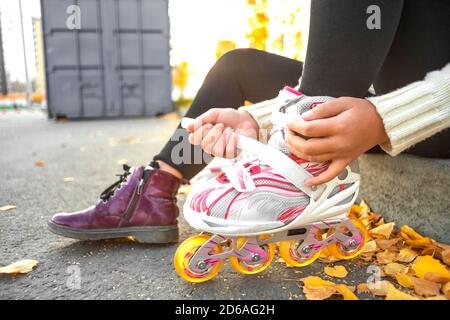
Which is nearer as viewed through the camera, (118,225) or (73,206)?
(118,225)

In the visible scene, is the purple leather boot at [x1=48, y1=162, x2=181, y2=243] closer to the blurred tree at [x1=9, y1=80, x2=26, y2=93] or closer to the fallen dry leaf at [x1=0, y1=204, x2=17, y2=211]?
the fallen dry leaf at [x1=0, y1=204, x2=17, y2=211]

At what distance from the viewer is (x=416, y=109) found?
2.43ft

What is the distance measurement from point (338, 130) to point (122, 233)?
2.18 feet

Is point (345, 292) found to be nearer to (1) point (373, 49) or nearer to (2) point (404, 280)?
(2) point (404, 280)

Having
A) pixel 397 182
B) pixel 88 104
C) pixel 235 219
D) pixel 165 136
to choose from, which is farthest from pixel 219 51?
pixel 235 219

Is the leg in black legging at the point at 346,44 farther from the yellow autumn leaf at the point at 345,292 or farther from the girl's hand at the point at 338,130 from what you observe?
the yellow autumn leaf at the point at 345,292

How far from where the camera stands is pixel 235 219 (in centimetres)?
78

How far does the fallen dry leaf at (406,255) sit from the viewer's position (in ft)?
3.08

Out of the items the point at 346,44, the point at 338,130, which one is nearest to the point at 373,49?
the point at 346,44

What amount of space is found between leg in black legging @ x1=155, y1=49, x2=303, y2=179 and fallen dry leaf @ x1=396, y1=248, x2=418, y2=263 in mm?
552

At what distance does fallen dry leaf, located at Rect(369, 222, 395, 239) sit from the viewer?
1.07 meters

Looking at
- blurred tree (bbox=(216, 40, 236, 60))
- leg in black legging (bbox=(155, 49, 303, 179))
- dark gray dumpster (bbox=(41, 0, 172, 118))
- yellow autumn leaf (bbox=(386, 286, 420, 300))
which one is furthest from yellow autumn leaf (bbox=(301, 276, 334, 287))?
dark gray dumpster (bbox=(41, 0, 172, 118))
